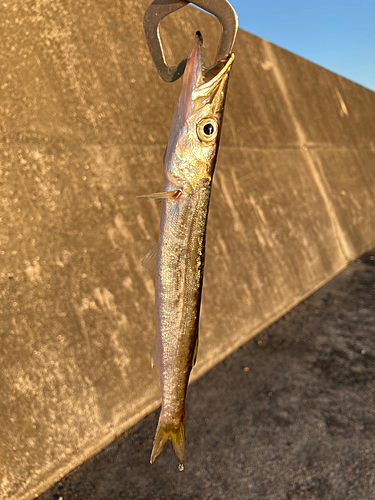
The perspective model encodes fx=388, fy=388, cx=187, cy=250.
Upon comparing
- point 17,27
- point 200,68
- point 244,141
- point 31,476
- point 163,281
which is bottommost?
point 31,476

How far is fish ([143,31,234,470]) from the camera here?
4.62 ft

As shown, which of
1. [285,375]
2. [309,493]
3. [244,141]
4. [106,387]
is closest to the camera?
[309,493]

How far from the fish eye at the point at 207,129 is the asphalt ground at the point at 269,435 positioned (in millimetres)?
2311

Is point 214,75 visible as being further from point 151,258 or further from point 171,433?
point 171,433

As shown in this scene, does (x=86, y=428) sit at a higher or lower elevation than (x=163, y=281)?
lower

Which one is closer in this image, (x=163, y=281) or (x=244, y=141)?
(x=163, y=281)

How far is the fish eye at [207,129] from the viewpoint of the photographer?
4.69 ft

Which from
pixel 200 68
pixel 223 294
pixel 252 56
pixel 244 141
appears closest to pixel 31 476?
pixel 223 294

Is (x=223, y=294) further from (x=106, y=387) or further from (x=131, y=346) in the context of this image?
(x=106, y=387)

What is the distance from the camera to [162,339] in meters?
1.51

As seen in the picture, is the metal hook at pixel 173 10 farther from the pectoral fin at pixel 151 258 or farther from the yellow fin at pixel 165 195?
the pectoral fin at pixel 151 258

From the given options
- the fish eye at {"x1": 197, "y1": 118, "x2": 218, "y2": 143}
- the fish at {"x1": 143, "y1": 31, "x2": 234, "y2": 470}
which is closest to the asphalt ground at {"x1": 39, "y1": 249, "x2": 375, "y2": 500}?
the fish at {"x1": 143, "y1": 31, "x2": 234, "y2": 470}

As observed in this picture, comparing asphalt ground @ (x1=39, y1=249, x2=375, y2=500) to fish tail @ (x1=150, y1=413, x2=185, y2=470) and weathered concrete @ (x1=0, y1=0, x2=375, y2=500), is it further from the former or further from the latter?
fish tail @ (x1=150, y1=413, x2=185, y2=470)

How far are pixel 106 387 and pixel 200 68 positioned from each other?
2.28m
